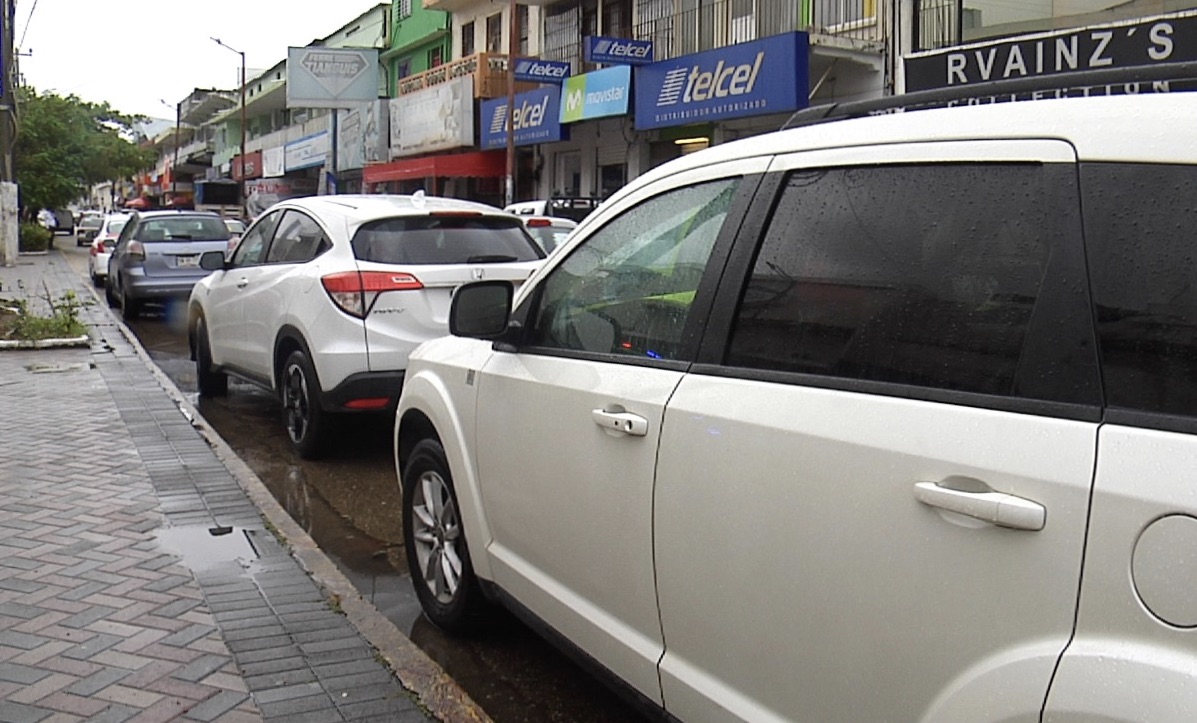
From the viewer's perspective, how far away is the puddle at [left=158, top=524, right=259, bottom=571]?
5.12m

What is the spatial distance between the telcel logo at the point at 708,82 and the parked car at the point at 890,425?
15802 millimetres

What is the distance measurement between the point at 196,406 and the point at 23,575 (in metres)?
4.92

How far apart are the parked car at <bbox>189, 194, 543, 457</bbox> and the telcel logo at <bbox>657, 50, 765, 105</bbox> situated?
11.7 metres

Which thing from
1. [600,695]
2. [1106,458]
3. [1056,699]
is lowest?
[600,695]

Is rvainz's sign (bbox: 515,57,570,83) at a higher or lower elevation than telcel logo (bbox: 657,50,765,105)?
higher

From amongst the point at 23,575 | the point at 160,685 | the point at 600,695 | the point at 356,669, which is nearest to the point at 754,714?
the point at 600,695

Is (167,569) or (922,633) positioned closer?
(922,633)

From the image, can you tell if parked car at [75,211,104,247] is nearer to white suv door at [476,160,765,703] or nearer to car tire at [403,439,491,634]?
car tire at [403,439,491,634]

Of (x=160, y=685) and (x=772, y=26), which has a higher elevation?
(x=772, y=26)

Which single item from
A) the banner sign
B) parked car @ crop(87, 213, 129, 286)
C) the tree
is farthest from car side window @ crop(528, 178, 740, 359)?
the tree

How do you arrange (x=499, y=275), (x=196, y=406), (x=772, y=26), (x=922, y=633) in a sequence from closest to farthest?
1. (x=922, y=633)
2. (x=499, y=275)
3. (x=196, y=406)
4. (x=772, y=26)

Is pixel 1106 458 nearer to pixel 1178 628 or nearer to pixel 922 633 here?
pixel 1178 628

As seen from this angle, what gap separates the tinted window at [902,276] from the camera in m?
2.15

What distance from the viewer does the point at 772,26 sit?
20125 mm
